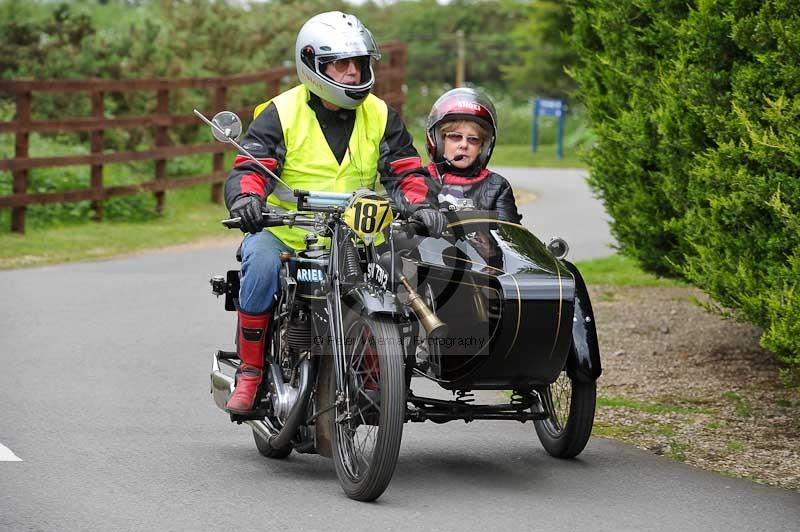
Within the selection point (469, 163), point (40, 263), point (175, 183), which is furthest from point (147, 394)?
point (175, 183)

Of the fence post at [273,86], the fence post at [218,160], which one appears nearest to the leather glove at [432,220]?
the fence post at [218,160]

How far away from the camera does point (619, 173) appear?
10328mm

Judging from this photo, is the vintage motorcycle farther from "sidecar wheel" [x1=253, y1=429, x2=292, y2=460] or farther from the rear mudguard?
"sidecar wheel" [x1=253, y1=429, x2=292, y2=460]

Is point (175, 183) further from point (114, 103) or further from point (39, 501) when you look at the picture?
point (39, 501)

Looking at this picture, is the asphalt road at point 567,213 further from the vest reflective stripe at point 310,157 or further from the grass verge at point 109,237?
the vest reflective stripe at point 310,157

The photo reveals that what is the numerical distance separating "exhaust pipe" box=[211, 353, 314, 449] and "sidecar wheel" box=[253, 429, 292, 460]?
0.09 meters

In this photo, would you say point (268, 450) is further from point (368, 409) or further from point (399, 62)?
point (399, 62)

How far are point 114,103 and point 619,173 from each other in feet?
43.9

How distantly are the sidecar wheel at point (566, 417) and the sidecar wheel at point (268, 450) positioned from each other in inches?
50.7

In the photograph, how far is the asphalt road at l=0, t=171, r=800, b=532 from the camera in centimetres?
598

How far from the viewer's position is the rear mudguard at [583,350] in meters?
6.69

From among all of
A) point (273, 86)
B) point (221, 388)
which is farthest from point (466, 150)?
point (273, 86)

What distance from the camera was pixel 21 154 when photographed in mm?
17344

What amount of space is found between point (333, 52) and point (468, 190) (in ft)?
4.08
